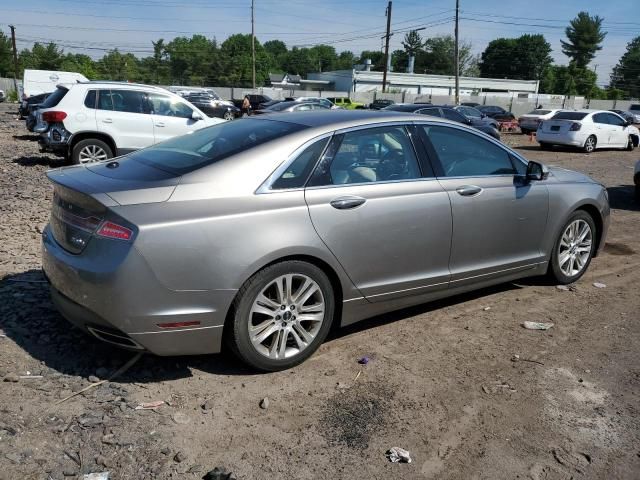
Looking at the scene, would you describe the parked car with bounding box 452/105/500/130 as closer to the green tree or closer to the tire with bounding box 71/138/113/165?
the tire with bounding box 71/138/113/165

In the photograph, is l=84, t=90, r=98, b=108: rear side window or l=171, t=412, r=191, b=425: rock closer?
l=171, t=412, r=191, b=425: rock

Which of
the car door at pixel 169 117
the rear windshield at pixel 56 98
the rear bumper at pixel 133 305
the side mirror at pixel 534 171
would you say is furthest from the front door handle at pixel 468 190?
the rear windshield at pixel 56 98

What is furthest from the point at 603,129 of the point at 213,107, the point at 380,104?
the point at 213,107

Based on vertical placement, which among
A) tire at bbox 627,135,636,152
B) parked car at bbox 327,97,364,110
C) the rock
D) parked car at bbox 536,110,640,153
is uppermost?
parked car at bbox 327,97,364,110

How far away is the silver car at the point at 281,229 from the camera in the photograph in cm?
312

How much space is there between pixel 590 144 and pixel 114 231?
64.7ft

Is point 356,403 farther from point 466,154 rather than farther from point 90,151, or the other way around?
point 90,151

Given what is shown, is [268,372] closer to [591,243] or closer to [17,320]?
[17,320]

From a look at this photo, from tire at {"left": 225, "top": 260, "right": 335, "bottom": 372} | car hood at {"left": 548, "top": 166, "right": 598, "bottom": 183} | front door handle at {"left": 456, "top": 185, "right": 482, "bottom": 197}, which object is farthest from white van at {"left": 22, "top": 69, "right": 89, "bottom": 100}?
tire at {"left": 225, "top": 260, "right": 335, "bottom": 372}

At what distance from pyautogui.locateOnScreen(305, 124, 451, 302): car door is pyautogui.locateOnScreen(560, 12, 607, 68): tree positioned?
126 meters

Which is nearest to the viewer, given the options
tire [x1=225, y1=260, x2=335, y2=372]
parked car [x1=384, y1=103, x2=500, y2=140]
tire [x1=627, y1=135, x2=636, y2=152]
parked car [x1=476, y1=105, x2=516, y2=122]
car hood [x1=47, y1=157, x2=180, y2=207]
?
car hood [x1=47, y1=157, x2=180, y2=207]

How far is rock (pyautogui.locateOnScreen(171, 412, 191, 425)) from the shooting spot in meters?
3.08

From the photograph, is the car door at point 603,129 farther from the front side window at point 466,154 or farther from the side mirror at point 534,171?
the front side window at point 466,154

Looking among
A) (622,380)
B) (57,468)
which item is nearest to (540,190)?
(622,380)
